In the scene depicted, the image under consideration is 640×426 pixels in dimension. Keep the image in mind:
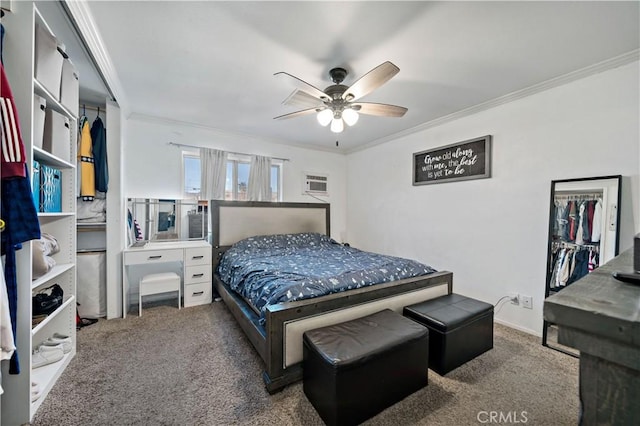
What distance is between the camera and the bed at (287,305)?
5.42ft

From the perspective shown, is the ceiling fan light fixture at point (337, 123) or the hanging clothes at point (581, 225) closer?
the hanging clothes at point (581, 225)

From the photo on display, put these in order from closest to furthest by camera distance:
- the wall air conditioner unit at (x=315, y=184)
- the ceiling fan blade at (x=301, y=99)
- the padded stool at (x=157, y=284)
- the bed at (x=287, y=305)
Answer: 1. the bed at (x=287, y=305)
2. the ceiling fan blade at (x=301, y=99)
3. the padded stool at (x=157, y=284)
4. the wall air conditioner unit at (x=315, y=184)

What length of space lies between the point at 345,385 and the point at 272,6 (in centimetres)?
219

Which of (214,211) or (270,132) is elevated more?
(270,132)

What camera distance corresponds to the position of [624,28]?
65.3 inches

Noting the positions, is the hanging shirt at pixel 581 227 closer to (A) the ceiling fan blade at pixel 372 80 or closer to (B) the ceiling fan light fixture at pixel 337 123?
(A) the ceiling fan blade at pixel 372 80

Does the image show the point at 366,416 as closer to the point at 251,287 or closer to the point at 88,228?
the point at 251,287

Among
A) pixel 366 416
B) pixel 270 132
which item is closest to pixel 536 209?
pixel 366 416

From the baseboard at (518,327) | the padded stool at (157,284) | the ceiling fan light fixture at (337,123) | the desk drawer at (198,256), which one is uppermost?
the ceiling fan light fixture at (337,123)

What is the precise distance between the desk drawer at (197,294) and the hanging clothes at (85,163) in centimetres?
143

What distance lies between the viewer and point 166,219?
134 inches

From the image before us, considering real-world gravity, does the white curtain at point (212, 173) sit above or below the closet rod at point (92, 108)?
below

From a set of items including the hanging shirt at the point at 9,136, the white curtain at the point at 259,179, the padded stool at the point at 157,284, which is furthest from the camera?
the white curtain at the point at 259,179

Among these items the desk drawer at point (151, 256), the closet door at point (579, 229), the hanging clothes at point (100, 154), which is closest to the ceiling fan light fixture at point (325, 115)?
the closet door at point (579, 229)
